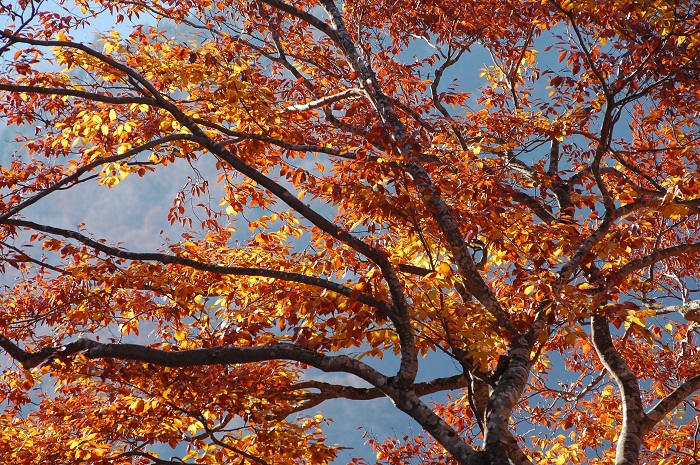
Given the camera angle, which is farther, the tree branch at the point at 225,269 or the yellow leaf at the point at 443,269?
the yellow leaf at the point at 443,269

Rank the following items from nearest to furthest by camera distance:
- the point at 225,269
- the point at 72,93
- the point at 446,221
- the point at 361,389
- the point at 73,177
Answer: the point at 73,177 → the point at 72,93 → the point at 225,269 → the point at 446,221 → the point at 361,389

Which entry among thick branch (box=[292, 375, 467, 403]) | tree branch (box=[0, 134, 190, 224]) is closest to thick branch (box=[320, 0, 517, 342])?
thick branch (box=[292, 375, 467, 403])

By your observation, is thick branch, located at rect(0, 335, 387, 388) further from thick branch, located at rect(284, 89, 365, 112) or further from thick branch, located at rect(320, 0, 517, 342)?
thick branch, located at rect(284, 89, 365, 112)

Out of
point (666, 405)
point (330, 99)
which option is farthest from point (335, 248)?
point (666, 405)

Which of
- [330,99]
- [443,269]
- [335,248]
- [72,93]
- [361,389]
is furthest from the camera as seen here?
[330,99]

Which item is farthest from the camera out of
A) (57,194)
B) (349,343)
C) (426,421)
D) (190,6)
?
(57,194)

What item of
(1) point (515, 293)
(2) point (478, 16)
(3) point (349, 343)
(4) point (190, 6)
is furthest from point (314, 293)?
(2) point (478, 16)

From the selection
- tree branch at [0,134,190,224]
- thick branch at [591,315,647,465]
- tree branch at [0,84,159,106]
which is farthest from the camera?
thick branch at [591,315,647,465]

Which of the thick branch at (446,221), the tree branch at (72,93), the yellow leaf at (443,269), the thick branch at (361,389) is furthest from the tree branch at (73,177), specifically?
the thick branch at (361,389)

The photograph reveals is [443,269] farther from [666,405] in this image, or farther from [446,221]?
[666,405]

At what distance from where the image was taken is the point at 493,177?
20.4ft

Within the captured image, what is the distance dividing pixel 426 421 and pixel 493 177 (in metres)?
2.75

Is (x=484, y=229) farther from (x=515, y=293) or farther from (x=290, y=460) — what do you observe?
(x=290, y=460)

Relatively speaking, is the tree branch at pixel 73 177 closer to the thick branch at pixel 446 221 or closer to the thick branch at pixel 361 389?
the thick branch at pixel 446 221
